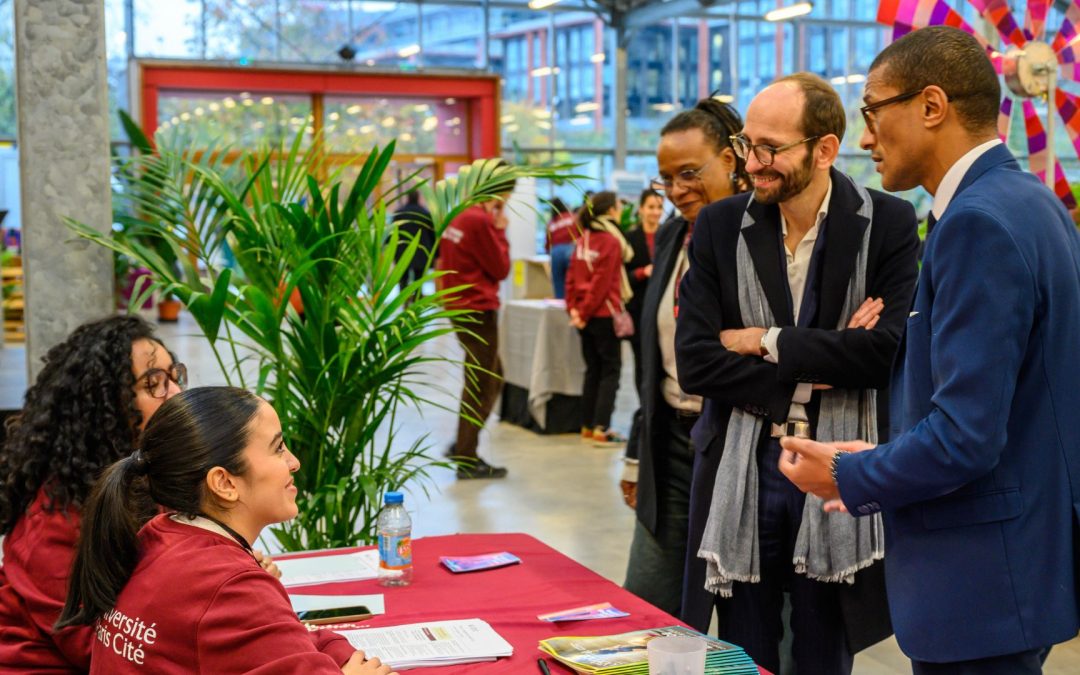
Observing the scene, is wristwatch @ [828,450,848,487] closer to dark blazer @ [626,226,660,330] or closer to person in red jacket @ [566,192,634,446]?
person in red jacket @ [566,192,634,446]

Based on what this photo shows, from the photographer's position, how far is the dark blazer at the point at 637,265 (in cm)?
748

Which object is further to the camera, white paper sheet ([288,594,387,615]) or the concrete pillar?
the concrete pillar

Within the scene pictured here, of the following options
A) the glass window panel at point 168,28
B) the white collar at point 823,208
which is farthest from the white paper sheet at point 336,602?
the glass window panel at point 168,28

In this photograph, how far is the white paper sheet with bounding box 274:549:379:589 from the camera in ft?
7.74

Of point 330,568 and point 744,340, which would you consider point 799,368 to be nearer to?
point 744,340

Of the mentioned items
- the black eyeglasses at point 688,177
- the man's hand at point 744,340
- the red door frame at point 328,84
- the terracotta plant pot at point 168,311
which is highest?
the red door frame at point 328,84

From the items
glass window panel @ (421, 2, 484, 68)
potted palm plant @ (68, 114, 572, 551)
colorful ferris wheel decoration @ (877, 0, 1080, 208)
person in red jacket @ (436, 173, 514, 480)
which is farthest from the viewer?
glass window panel @ (421, 2, 484, 68)

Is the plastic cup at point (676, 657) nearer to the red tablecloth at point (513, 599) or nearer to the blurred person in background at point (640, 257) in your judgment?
the red tablecloth at point (513, 599)

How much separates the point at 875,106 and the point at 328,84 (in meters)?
14.3

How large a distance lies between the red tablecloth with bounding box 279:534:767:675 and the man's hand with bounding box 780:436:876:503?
39cm

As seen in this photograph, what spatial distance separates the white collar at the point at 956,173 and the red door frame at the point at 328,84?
43.3 ft

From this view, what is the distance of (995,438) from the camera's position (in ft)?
5.08

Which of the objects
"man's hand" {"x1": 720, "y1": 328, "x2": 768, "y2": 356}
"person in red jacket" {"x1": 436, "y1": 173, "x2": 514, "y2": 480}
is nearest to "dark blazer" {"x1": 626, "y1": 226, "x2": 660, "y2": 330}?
"person in red jacket" {"x1": 436, "y1": 173, "x2": 514, "y2": 480}

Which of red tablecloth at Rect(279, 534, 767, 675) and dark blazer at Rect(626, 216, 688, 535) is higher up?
dark blazer at Rect(626, 216, 688, 535)
